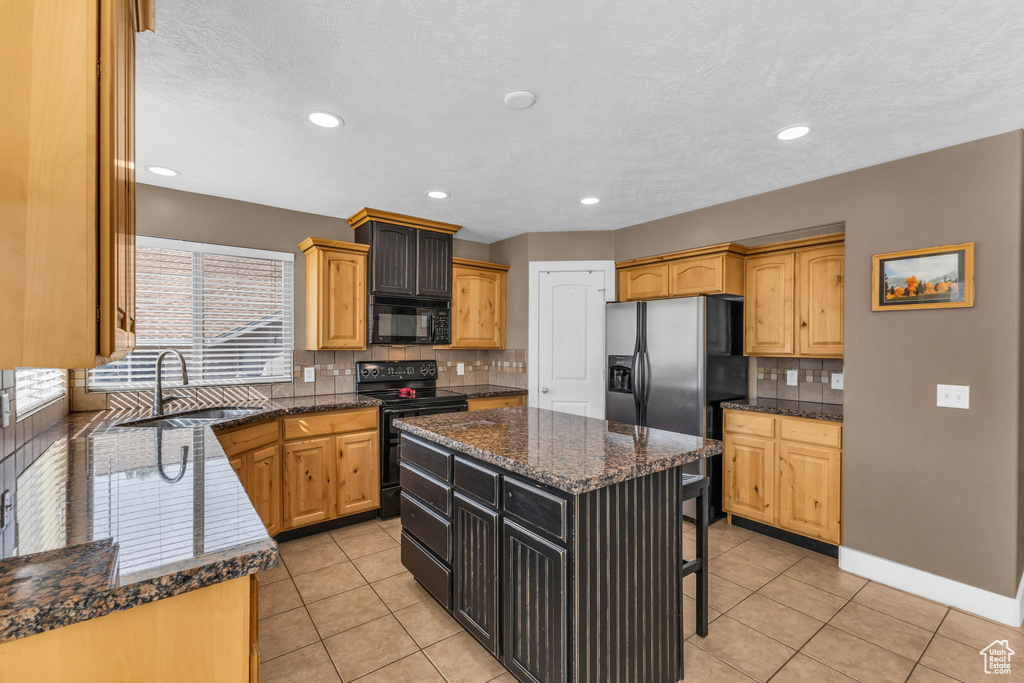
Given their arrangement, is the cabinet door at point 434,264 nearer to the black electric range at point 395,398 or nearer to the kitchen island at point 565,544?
the black electric range at point 395,398

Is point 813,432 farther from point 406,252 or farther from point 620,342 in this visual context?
point 406,252

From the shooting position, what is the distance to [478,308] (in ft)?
15.2

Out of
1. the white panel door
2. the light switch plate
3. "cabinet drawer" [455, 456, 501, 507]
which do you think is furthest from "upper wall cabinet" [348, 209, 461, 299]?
the light switch plate

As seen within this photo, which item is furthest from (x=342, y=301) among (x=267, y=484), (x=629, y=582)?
(x=629, y=582)

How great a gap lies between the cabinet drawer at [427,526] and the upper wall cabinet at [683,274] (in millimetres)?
2704

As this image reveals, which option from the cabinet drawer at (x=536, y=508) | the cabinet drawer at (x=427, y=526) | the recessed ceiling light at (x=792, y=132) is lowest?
the cabinet drawer at (x=427, y=526)

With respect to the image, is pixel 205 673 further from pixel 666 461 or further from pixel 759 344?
pixel 759 344

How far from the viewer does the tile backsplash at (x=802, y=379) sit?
138 inches

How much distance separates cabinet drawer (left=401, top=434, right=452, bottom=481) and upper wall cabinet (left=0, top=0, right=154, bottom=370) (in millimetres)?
1573

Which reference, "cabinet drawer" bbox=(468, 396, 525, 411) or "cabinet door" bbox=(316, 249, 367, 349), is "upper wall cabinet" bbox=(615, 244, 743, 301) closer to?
"cabinet drawer" bbox=(468, 396, 525, 411)

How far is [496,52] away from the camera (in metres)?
1.73

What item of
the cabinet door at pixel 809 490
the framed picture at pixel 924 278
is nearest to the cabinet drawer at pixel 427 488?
the cabinet door at pixel 809 490

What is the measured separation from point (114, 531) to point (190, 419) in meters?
2.15

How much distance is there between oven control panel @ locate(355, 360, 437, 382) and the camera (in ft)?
13.3
